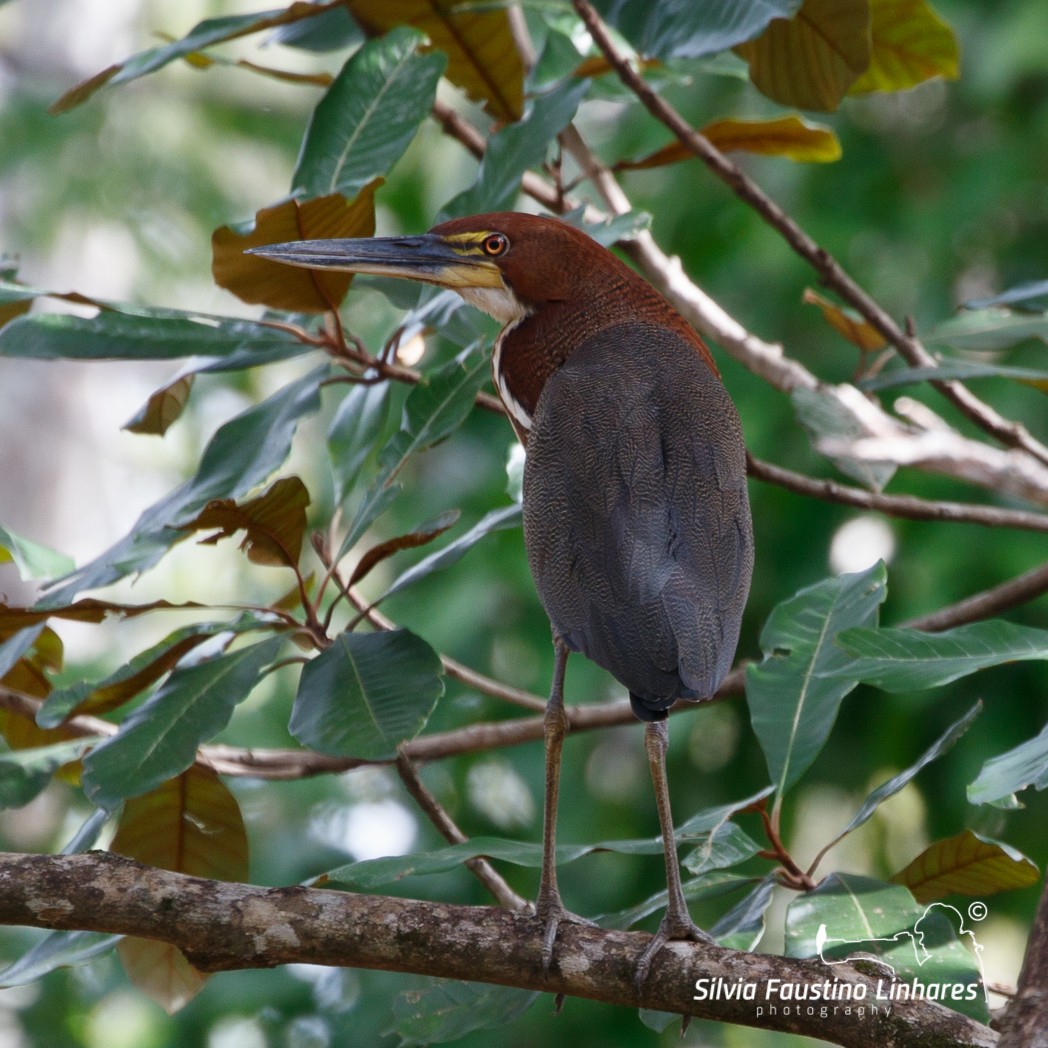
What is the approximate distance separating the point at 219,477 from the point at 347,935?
1.08 metres

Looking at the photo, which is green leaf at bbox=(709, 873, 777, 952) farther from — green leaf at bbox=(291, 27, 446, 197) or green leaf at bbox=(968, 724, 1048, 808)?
green leaf at bbox=(291, 27, 446, 197)

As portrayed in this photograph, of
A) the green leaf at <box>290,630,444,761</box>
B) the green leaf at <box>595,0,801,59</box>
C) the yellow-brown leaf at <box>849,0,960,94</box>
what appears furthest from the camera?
the yellow-brown leaf at <box>849,0,960,94</box>

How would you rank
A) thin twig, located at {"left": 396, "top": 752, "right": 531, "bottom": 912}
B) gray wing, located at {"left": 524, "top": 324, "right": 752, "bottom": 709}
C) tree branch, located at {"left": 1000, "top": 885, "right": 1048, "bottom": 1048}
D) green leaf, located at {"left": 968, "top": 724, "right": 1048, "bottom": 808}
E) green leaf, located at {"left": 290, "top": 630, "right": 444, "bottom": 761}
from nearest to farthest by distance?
1. tree branch, located at {"left": 1000, "top": 885, "right": 1048, "bottom": 1048}
2. green leaf, located at {"left": 968, "top": 724, "right": 1048, "bottom": 808}
3. gray wing, located at {"left": 524, "top": 324, "right": 752, "bottom": 709}
4. green leaf, located at {"left": 290, "top": 630, "right": 444, "bottom": 761}
5. thin twig, located at {"left": 396, "top": 752, "right": 531, "bottom": 912}

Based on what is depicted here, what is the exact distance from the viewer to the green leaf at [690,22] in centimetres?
272

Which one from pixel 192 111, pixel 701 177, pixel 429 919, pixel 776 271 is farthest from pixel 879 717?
pixel 192 111

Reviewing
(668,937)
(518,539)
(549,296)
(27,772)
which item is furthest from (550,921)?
(518,539)

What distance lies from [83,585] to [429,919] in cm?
100

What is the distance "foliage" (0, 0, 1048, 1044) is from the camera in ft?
7.67

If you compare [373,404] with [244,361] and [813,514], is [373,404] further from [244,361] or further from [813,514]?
[813,514]

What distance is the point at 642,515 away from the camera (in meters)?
2.34

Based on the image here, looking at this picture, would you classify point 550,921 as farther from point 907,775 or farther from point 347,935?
point 907,775

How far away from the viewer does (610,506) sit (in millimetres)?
2354

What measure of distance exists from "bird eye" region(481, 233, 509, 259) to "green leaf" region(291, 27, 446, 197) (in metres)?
0.28

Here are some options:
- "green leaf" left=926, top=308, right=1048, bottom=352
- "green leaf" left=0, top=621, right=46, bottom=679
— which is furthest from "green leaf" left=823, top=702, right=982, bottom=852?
"green leaf" left=0, top=621, right=46, bottom=679
